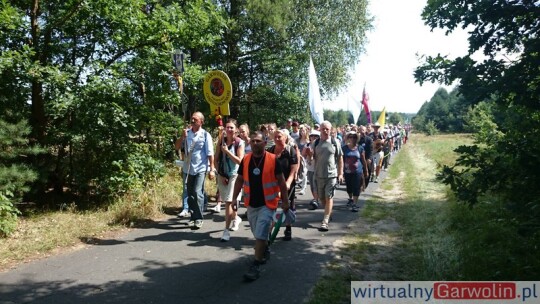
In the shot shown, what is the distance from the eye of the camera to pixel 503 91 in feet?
12.3

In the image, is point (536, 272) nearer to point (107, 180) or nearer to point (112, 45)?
point (107, 180)

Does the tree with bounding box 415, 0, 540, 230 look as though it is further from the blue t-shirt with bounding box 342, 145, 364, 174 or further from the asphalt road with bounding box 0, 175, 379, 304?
the blue t-shirt with bounding box 342, 145, 364, 174

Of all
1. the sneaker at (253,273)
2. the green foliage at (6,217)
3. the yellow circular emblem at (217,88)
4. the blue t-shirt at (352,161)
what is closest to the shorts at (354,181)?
the blue t-shirt at (352,161)

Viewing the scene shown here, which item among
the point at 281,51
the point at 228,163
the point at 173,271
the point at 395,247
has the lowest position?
the point at 395,247

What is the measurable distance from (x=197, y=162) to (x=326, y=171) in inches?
92.7

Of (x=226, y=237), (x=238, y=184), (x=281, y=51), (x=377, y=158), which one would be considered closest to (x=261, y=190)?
(x=238, y=184)

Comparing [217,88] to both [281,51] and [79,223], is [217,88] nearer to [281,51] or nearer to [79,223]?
[79,223]

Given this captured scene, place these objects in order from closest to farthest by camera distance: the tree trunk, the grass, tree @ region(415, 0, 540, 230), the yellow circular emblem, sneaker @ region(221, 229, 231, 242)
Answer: tree @ region(415, 0, 540, 230) → the grass → sneaker @ region(221, 229, 231, 242) → the tree trunk → the yellow circular emblem

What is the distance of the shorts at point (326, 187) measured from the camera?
6852mm

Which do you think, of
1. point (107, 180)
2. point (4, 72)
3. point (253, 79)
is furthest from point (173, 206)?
point (253, 79)

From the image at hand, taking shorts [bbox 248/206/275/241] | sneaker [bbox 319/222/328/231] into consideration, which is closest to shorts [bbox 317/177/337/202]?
sneaker [bbox 319/222/328/231]

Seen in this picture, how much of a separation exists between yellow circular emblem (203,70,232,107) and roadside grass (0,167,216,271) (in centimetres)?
244

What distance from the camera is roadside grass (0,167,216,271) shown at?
17.4ft

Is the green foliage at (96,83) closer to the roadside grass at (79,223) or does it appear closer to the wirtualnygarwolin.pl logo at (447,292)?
the roadside grass at (79,223)
